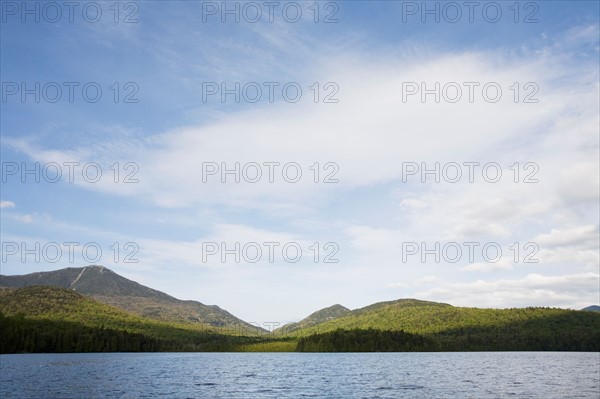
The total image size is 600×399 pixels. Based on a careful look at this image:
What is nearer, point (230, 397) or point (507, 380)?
point (230, 397)

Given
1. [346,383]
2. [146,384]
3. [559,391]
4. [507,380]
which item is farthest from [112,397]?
[507,380]

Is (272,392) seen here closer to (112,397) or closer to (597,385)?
(112,397)

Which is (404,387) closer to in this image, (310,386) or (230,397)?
(310,386)

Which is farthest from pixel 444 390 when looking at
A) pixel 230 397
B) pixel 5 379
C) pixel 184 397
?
pixel 5 379

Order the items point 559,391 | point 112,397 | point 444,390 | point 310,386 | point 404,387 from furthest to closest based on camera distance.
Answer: point 310,386
point 404,387
point 444,390
point 559,391
point 112,397

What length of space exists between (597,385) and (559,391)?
15669 mm

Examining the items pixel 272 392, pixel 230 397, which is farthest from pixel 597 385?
pixel 230 397

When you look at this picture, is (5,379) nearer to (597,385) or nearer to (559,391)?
(559,391)

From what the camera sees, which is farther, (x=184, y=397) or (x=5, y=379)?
(x=5, y=379)

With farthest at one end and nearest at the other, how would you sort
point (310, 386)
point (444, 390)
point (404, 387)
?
1. point (310, 386)
2. point (404, 387)
3. point (444, 390)

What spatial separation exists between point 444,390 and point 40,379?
3545 inches

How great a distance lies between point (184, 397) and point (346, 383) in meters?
45.1

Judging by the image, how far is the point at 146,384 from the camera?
112 metres

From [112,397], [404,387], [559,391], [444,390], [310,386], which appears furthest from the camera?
[310,386]
